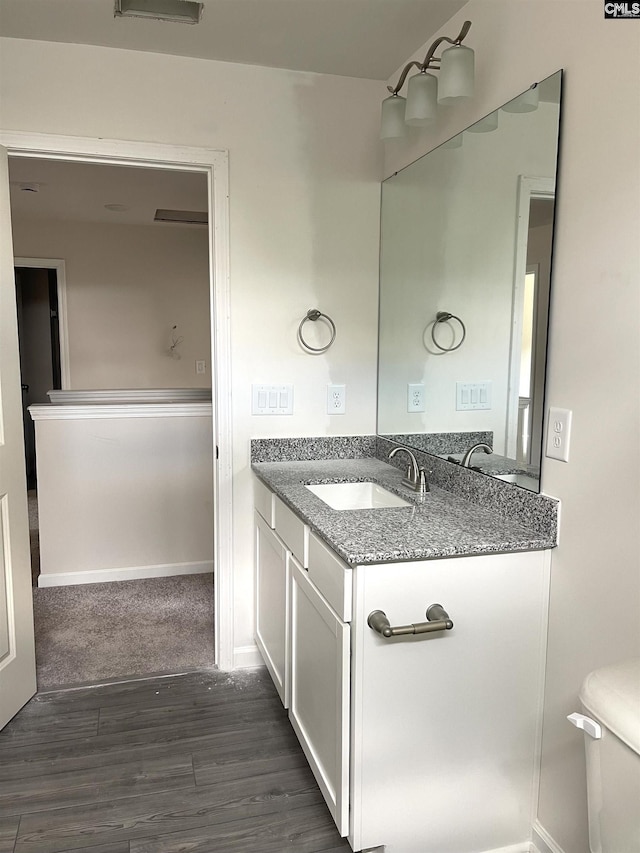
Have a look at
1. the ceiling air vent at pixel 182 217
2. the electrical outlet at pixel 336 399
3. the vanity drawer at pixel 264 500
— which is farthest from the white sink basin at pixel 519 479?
the ceiling air vent at pixel 182 217

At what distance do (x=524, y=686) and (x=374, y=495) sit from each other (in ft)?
2.73

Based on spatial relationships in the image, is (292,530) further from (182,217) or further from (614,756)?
(182,217)

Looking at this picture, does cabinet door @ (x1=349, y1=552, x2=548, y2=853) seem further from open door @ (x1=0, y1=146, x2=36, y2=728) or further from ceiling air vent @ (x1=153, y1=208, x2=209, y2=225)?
ceiling air vent @ (x1=153, y1=208, x2=209, y2=225)

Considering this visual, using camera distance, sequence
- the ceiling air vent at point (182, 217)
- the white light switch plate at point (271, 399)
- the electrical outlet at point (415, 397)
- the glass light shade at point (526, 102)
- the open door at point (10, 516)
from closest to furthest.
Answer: the glass light shade at point (526, 102), the open door at point (10, 516), the electrical outlet at point (415, 397), the white light switch plate at point (271, 399), the ceiling air vent at point (182, 217)

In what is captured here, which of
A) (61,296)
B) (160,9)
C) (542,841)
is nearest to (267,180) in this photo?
(160,9)

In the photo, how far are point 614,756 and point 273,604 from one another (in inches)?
57.6

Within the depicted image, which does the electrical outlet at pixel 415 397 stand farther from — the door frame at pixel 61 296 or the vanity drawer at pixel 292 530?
the door frame at pixel 61 296

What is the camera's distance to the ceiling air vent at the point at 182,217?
468cm

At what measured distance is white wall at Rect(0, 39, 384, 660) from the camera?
2217mm

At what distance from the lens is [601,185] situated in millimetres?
1391

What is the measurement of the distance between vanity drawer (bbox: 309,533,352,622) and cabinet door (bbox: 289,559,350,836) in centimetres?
3

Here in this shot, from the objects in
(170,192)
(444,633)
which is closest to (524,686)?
(444,633)

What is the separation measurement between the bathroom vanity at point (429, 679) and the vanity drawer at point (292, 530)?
0.08 m

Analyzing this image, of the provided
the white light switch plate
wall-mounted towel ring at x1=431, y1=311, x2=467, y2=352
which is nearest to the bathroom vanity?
wall-mounted towel ring at x1=431, y1=311, x2=467, y2=352
